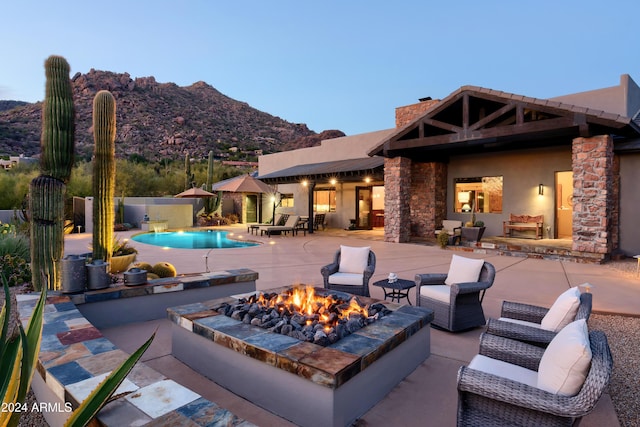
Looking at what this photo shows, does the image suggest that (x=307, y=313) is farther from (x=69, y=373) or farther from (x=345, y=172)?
(x=345, y=172)

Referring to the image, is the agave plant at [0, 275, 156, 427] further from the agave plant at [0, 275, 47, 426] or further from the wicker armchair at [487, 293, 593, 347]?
the wicker armchair at [487, 293, 593, 347]

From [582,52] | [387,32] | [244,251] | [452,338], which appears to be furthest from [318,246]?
[582,52]

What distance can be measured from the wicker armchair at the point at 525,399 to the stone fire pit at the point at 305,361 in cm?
70

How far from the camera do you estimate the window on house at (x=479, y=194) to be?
41.1 ft

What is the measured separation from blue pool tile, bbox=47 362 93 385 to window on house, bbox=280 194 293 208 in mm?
19557

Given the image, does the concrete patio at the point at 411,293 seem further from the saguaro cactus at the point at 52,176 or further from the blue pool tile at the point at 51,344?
the saguaro cactus at the point at 52,176

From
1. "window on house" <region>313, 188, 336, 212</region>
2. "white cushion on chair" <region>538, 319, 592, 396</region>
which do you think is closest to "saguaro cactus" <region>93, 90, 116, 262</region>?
"white cushion on chair" <region>538, 319, 592, 396</region>

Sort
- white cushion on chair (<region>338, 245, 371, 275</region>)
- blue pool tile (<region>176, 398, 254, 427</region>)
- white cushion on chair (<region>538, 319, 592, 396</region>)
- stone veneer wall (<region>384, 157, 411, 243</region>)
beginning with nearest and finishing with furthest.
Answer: blue pool tile (<region>176, 398, 254, 427</region>), white cushion on chair (<region>538, 319, 592, 396</region>), white cushion on chair (<region>338, 245, 371, 275</region>), stone veneer wall (<region>384, 157, 411, 243</region>)

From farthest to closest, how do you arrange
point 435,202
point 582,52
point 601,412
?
point 582,52 < point 435,202 < point 601,412

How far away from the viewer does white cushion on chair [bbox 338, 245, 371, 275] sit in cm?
522

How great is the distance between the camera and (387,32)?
39.3 m

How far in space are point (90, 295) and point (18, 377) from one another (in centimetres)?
307

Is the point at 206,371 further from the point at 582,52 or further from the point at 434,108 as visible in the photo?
the point at 582,52

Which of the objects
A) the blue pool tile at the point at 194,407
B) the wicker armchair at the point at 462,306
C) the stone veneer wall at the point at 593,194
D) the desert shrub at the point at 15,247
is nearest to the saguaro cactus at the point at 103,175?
the desert shrub at the point at 15,247
